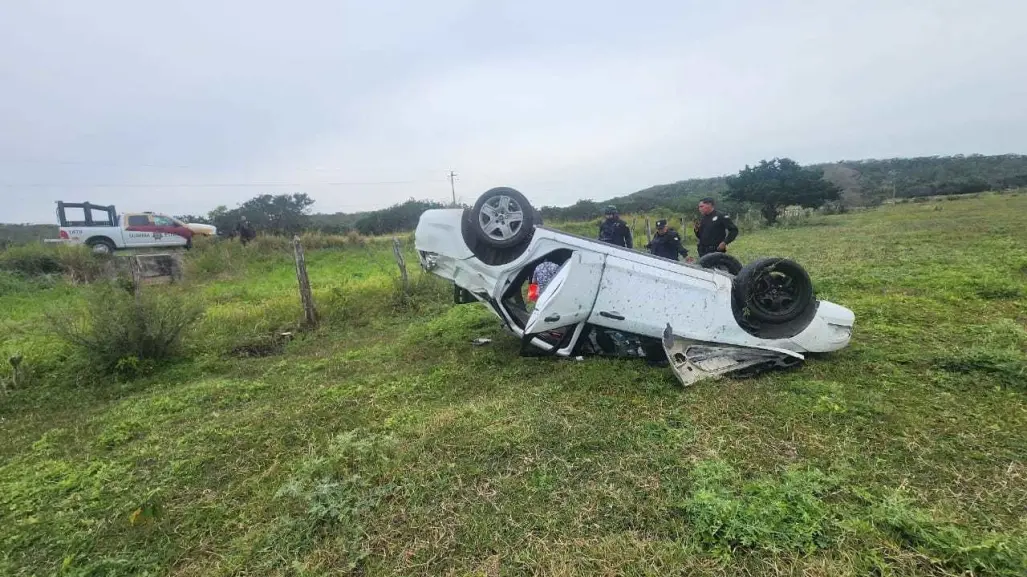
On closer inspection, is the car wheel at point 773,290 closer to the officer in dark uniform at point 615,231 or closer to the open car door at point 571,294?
the open car door at point 571,294

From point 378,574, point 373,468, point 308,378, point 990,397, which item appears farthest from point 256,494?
point 990,397

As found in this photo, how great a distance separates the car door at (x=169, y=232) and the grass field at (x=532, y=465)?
12123mm

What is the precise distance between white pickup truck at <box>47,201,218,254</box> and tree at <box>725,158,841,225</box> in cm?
2626

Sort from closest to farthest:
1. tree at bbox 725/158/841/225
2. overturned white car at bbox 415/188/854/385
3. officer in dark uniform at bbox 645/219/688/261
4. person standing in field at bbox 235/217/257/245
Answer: overturned white car at bbox 415/188/854/385
officer in dark uniform at bbox 645/219/688/261
person standing in field at bbox 235/217/257/245
tree at bbox 725/158/841/225

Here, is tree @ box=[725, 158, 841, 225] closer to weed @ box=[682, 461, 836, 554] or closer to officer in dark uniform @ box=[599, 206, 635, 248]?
officer in dark uniform @ box=[599, 206, 635, 248]

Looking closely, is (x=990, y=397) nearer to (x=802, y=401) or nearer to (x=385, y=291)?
(x=802, y=401)

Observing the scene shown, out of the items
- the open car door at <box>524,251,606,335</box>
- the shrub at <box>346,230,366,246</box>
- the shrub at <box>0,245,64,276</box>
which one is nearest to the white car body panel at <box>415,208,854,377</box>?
the open car door at <box>524,251,606,335</box>

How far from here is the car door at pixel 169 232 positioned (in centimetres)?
1539

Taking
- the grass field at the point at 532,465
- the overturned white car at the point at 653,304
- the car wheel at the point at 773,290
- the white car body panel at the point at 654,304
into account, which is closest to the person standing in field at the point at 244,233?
the grass field at the point at 532,465

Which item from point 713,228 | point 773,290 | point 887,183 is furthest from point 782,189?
point 887,183

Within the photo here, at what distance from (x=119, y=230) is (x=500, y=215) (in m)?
15.8

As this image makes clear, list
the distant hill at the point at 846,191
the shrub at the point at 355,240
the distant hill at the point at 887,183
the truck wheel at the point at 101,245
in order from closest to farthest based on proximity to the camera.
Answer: the truck wheel at the point at 101,245
the shrub at the point at 355,240
the distant hill at the point at 846,191
the distant hill at the point at 887,183

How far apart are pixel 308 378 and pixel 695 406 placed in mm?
3562

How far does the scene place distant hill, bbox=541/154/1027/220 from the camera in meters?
38.8
